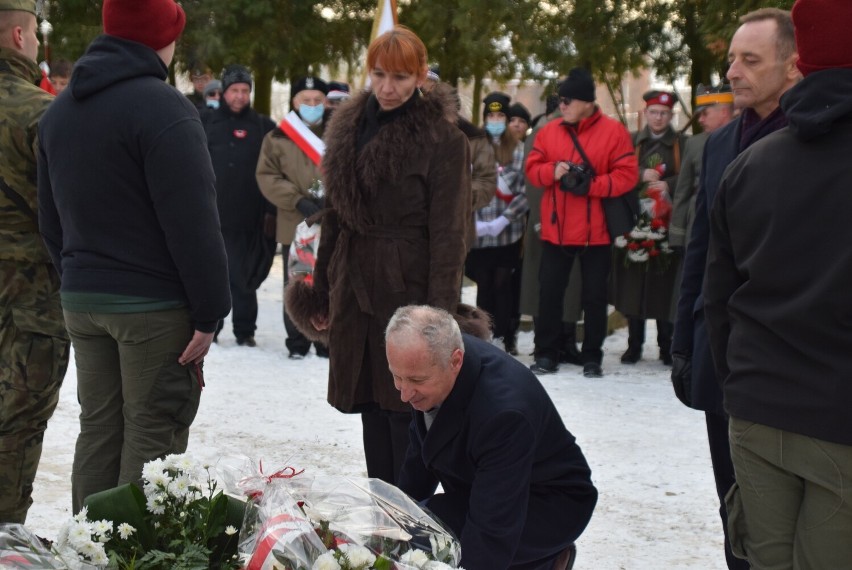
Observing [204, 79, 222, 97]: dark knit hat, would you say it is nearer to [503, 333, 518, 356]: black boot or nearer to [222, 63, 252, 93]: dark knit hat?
[222, 63, 252, 93]: dark knit hat

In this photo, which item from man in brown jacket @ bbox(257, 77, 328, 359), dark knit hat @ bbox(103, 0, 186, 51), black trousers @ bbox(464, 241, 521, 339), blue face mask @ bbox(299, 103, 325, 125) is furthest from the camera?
black trousers @ bbox(464, 241, 521, 339)

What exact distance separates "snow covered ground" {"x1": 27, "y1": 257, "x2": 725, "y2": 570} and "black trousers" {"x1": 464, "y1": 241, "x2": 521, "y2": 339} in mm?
367

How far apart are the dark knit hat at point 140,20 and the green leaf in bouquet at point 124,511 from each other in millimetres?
1738

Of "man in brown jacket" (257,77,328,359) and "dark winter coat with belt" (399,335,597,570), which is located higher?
"man in brown jacket" (257,77,328,359)

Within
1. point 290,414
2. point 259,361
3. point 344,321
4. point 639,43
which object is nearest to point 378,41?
point 344,321

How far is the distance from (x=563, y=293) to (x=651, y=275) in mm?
746

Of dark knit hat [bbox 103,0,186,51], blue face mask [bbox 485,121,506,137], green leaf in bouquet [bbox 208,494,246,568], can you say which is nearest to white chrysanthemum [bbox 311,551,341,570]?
green leaf in bouquet [bbox 208,494,246,568]

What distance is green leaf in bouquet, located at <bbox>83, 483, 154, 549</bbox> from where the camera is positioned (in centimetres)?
273

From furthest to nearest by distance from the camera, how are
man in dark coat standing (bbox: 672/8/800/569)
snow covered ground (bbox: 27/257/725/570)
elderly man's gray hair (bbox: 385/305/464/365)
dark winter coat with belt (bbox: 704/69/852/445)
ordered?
snow covered ground (bbox: 27/257/725/570)
man in dark coat standing (bbox: 672/8/800/569)
elderly man's gray hair (bbox: 385/305/464/365)
dark winter coat with belt (bbox: 704/69/852/445)

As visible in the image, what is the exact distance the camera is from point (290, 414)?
23.7ft

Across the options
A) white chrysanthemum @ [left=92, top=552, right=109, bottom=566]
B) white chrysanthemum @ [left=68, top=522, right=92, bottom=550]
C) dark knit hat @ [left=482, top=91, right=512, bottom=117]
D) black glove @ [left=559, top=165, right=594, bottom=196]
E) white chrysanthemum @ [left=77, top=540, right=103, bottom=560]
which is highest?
dark knit hat @ [left=482, top=91, right=512, bottom=117]

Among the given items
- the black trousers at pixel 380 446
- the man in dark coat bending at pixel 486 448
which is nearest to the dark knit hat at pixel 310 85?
the black trousers at pixel 380 446

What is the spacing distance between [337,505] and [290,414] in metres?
4.68

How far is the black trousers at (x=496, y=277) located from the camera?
9.45m
